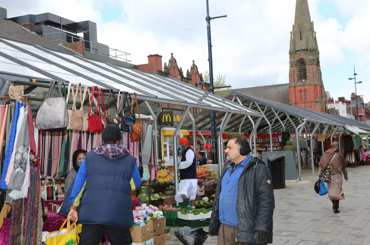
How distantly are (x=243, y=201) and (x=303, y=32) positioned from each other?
10155 centimetres

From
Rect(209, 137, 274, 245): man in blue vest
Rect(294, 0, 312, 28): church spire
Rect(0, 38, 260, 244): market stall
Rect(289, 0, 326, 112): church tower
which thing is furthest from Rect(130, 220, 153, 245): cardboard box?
Rect(294, 0, 312, 28): church spire

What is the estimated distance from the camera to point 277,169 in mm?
17797

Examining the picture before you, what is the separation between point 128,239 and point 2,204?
5.03 ft

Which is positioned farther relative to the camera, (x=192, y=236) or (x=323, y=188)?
(x=323, y=188)

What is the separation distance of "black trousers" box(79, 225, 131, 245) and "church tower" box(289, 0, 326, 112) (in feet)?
325

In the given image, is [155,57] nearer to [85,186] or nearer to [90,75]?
[90,75]

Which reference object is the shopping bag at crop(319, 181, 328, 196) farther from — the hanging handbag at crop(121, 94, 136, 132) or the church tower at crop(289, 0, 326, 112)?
the church tower at crop(289, 0, 326, 112)

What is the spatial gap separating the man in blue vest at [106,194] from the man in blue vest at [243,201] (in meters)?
0.89

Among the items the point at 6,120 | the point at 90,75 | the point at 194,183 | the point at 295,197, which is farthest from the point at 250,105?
the point at 6,120

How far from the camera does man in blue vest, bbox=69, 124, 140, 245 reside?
15.4 ft

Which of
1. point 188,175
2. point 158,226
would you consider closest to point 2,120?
point 158,226

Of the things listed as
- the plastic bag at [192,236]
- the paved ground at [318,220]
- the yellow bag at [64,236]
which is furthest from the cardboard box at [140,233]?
the paved ground at [318,220]

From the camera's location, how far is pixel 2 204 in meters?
5.50

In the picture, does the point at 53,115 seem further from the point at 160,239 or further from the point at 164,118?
the point at 164,118
